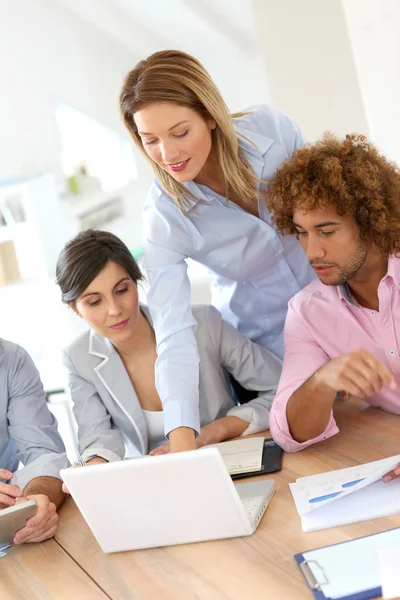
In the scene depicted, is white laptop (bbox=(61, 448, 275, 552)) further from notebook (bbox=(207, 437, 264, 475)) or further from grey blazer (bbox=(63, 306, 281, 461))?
grey blazer (bbox=(63, 306, 281, 461))

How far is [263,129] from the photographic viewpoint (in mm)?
→ 1950

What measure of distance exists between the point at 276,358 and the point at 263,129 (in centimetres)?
65

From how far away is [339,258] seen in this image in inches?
67.2

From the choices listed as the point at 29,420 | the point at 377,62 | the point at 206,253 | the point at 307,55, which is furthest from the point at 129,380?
the point at 377,62

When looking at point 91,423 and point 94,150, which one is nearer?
point 91,423

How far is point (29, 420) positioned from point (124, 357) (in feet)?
1.03

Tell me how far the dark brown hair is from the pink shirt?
549mm

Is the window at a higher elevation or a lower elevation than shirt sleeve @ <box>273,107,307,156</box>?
higher

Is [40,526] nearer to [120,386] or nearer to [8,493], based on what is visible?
[8,493]

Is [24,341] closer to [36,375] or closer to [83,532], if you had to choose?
[36,375]

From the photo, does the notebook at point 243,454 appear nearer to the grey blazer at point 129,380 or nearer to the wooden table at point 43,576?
the grey blazer at point 129,380

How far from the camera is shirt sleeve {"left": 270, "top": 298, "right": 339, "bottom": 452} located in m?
1.72


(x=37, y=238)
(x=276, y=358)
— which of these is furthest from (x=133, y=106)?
(x=37, y=238)

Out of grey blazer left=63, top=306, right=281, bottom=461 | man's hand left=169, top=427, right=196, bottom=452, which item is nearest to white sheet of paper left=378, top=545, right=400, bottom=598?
man's hand left=169, top=427, right=196, bottom=452
